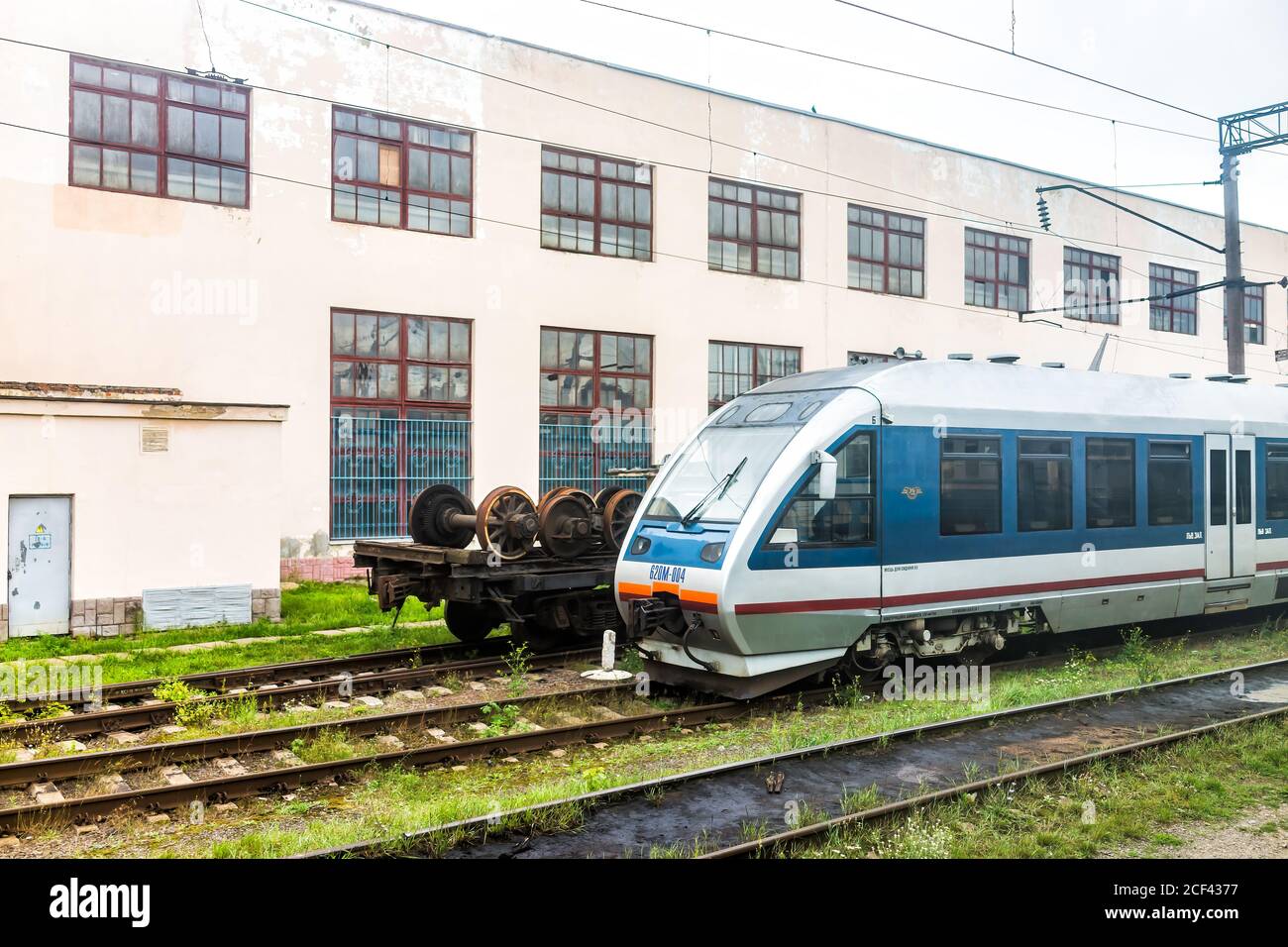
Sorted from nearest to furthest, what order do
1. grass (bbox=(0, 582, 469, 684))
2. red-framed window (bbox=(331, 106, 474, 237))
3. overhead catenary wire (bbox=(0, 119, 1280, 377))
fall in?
1. grass (bbox=(0, 582, 469, 684))
2. overhead catenary wire (bbox=(0, 119, 1280, 377))
3. red-framed window (bbox=(331, 106, 474, 237))

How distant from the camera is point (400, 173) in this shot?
1980 cm

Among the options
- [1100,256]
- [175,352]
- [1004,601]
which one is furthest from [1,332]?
[1100,256]

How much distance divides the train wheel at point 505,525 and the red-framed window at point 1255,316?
1316 inches

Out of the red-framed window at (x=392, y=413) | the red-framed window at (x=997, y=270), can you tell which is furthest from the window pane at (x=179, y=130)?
the red-framed window at (x=997, y=270)

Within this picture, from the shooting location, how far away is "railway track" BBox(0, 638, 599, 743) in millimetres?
8953

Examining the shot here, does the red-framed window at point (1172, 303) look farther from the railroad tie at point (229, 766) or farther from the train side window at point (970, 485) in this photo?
the railroad tie at point (229, 766)

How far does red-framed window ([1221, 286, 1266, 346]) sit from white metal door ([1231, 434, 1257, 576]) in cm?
2697

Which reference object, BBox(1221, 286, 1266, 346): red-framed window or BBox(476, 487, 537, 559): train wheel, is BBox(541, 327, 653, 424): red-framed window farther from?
BBox(1221, 286, 1266, 346): red-framed window

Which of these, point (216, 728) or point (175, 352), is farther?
point (175, 352)

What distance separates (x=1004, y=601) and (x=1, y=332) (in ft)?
50.4

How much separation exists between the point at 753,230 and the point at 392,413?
10.1 meters

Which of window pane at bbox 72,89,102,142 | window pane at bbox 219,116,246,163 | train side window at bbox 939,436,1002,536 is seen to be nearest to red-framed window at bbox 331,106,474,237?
window pane at bbox 219,116,246,163
